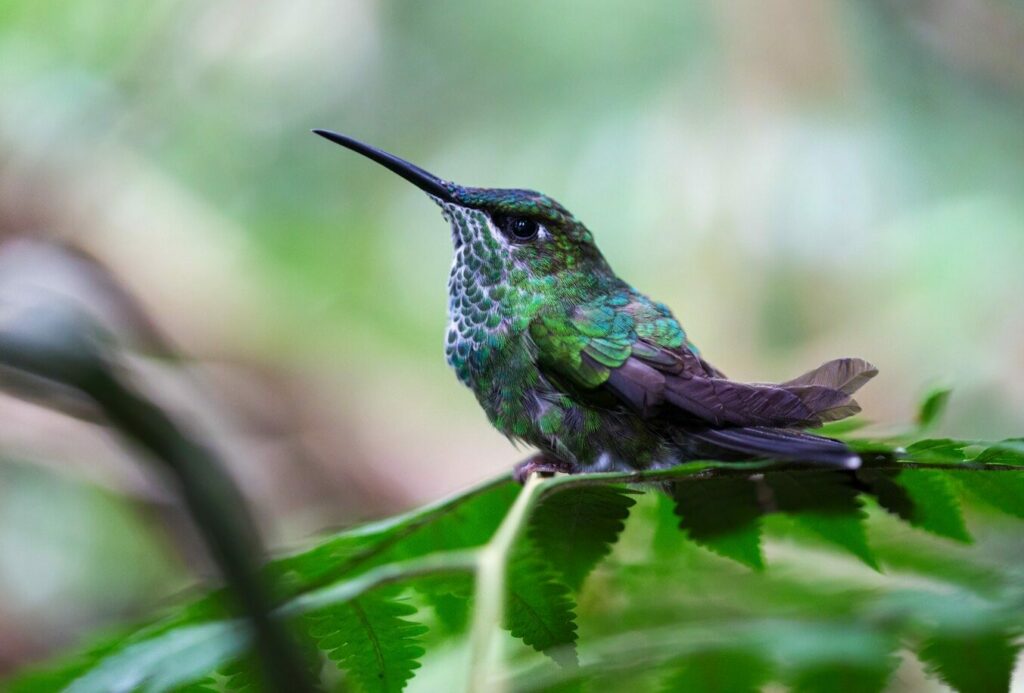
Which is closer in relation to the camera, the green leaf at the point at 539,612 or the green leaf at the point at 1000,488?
the green leaf at the point at 539,612

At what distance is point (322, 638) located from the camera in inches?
74.2

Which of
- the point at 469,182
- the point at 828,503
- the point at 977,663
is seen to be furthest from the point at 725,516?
the point at 469,182

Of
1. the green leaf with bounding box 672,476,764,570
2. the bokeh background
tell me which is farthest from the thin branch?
the bokeh background

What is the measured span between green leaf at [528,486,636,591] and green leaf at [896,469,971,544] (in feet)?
1.99

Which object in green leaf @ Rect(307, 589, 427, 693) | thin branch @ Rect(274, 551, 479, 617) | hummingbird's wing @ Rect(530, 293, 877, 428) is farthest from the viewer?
hummingbird's wing @ Rect(530, 293, 877, 428)

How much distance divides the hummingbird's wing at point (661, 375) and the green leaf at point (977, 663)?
535mm

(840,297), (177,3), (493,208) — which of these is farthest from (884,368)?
(177,3)

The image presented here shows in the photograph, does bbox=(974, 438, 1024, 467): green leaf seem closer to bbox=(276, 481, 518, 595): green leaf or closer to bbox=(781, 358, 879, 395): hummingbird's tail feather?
bbox=(781, 358, 879, 395): hummingbird's tail feather

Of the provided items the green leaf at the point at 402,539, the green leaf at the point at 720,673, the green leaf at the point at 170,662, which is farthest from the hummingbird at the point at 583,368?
the green leaf at the point at 170,662

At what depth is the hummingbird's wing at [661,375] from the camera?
6.83 feet

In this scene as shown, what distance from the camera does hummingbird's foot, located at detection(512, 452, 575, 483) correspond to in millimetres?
2418

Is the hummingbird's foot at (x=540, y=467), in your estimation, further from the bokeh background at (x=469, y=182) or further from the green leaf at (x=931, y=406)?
the bokeh background at (x=469, y=182)

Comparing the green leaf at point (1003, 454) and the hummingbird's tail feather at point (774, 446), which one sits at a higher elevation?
the hummingbird's tail feather at point (774, 446)

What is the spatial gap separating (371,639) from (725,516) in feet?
2.72
